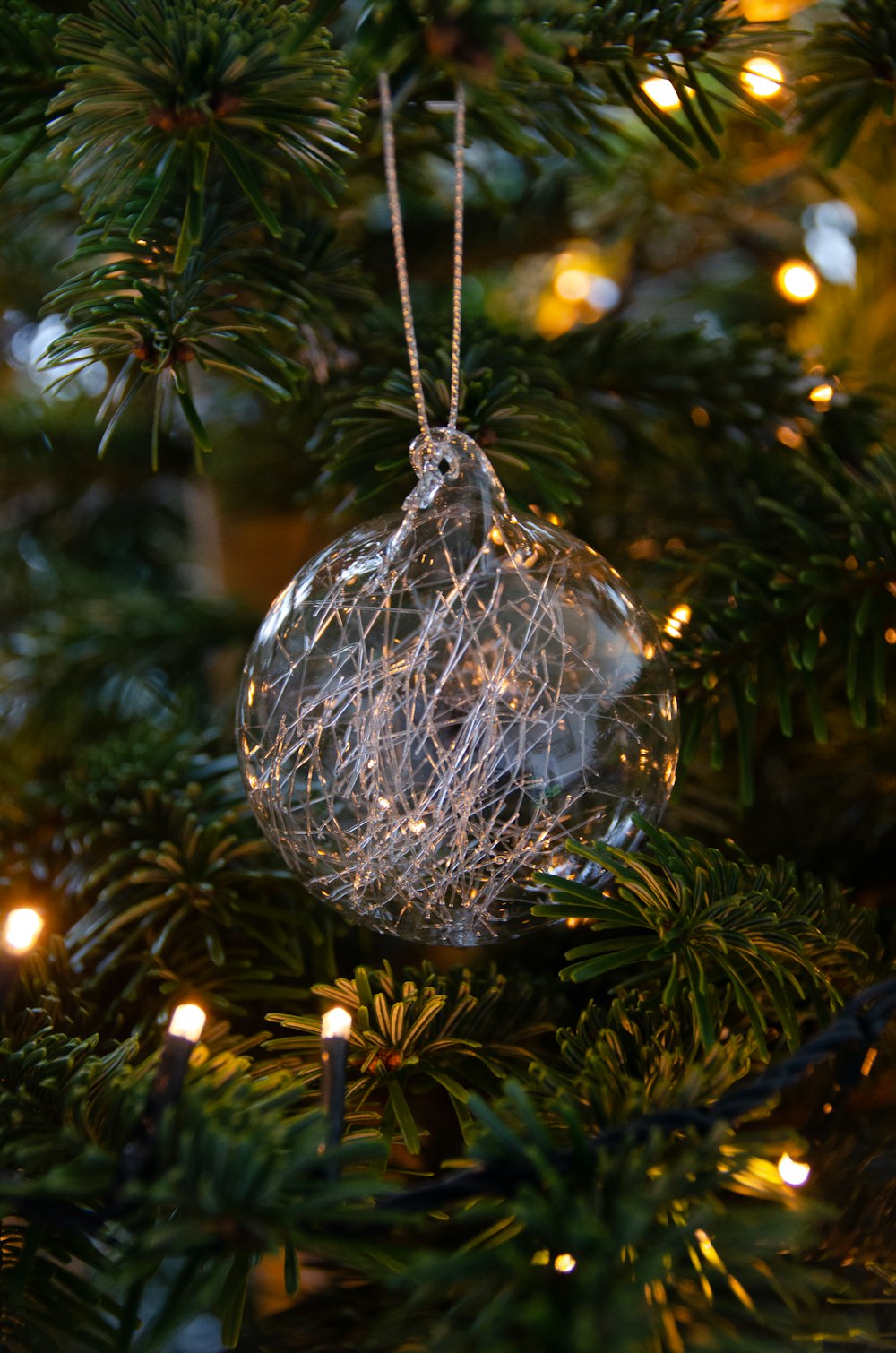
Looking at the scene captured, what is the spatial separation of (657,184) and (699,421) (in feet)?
0.72

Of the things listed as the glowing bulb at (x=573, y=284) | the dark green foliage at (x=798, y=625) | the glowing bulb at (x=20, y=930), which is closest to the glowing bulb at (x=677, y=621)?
the dark green foliage at (x=798, y=625)

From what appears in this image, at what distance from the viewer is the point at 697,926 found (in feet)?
0.93

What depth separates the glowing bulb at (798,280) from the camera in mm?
597

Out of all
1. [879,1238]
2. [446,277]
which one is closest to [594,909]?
[879,1238]

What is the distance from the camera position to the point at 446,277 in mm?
584

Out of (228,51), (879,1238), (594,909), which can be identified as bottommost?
(879,1238)

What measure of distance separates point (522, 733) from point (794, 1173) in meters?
0.15

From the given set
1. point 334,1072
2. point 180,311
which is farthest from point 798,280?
point 334,1072

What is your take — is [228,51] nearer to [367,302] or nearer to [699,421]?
[367,302]

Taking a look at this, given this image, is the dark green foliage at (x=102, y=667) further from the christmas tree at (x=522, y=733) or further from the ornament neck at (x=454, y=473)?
the ornament neck at (x=454, y=473)

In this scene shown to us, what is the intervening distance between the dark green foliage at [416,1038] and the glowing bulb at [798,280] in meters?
0.46

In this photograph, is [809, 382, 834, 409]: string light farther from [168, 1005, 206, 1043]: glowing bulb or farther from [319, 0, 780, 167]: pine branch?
[168, 1005, 206, 1043]: glowing bulb

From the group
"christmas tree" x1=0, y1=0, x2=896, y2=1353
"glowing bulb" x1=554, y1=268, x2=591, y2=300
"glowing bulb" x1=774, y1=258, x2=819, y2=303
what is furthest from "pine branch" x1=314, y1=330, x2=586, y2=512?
"glowing bulb" x1=554, y1=268, x2=591, y2=300

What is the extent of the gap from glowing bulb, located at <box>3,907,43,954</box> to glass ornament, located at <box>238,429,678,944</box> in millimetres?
73
